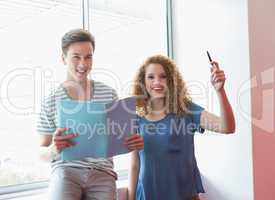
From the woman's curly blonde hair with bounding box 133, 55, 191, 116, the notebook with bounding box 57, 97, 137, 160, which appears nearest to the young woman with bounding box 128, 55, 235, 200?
the woman's curly blonde hair with bounding box 133, 55, 191, 116

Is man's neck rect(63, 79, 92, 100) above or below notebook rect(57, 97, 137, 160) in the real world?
above

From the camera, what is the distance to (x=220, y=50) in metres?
2.20

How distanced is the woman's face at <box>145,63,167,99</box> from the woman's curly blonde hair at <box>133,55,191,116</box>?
0.07 ft

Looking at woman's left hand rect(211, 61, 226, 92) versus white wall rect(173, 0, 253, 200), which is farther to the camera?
white wall rect(173, 0, 253, 200)

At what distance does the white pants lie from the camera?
1.34 metres

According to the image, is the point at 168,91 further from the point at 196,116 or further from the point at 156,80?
the point at 196,116

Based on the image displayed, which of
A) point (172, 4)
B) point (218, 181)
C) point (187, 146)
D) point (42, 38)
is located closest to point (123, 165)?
point (218, 181)

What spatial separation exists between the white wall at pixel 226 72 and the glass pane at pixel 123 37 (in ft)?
0.65

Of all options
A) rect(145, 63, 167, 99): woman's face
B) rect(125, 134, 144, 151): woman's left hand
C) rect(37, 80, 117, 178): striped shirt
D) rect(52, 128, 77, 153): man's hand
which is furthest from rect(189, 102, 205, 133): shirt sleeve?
rect(52, 128, 77, 153): man's hand

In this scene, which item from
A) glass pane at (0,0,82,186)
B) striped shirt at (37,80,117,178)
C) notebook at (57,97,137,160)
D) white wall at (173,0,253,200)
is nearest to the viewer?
notebook at (57,97,137,160)

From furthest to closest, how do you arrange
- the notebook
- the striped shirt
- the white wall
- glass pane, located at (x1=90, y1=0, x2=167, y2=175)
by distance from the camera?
glass pane, located at (x1=90, y1=0, x2=167, y2=175) → the white wall → the striped shirt → the notebook

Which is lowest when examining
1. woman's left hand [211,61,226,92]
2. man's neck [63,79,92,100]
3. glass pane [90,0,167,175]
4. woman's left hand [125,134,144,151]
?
woman's left hand [125,134,144,151]

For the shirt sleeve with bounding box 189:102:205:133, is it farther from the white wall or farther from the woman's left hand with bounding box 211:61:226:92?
the white wall

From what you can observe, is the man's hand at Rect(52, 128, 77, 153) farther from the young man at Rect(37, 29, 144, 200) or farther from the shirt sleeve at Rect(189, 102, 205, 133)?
the shirt sleeve at Rect(189, 102, 205, 133)
